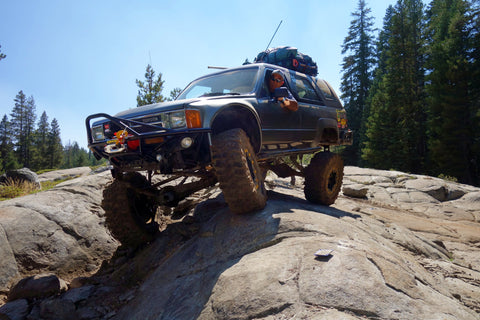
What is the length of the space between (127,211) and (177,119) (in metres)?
1.88

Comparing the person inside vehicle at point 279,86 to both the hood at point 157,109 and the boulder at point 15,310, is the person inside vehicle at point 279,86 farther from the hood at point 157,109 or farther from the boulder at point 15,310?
A: the boulder at point 15,310

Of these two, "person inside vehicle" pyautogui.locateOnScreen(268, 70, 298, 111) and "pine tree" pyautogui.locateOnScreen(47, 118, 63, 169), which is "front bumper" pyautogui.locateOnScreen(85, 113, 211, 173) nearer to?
"person inside vehicle" pyautogui.locateOnScreen(268, 70, 298, 111)

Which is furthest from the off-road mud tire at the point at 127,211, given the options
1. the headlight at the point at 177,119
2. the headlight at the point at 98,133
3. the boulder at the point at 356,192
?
the boulder at the point at 356,192

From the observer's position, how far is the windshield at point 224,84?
440 centimetres

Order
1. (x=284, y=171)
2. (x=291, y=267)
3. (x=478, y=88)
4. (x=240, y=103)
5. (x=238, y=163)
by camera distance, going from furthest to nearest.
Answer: (x=478, y=88)
(x=284, y=171)
(x=240, y=103)
(x=238, y=163)
(x=291, y=267)

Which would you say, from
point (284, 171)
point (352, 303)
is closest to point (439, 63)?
point (284, 171)

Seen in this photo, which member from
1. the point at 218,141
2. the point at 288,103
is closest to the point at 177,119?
the point at 218,141

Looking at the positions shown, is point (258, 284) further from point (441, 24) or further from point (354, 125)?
point (354, 125)

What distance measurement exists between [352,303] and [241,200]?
1695 mm

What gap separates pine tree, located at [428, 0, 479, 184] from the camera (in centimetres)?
2058

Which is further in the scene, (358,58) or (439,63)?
(358,58)

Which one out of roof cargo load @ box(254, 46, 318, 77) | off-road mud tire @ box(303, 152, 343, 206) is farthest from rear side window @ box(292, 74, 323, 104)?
off-road mud tire @ box(303, 152, 343, 206)

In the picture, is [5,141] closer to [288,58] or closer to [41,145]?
[41,145]

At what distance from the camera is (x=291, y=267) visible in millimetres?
2451
